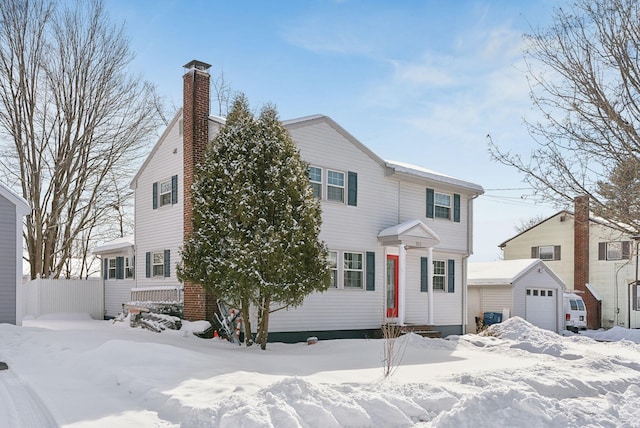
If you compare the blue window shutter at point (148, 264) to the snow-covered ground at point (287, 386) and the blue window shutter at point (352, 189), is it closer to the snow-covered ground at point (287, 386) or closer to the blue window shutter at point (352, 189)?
the snow-covered ground at point (287, 386)

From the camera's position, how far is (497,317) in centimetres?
2442

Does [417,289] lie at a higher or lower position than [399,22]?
lower

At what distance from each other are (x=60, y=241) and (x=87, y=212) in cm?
190

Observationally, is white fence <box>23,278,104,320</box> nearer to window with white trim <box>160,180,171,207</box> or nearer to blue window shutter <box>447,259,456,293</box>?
window with white trim <box>160,180,171,207</box>

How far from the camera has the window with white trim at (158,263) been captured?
18.6 metres

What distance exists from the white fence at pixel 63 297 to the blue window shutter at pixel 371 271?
11.6 metres

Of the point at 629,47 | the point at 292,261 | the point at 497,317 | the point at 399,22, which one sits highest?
the point at 399,22

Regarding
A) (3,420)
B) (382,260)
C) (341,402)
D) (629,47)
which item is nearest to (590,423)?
(341,402)

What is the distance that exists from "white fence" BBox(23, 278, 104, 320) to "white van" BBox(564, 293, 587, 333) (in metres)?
21.0

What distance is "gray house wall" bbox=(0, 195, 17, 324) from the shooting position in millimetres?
15219

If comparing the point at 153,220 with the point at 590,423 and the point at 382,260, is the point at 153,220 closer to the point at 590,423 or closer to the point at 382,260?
the point at 382,260

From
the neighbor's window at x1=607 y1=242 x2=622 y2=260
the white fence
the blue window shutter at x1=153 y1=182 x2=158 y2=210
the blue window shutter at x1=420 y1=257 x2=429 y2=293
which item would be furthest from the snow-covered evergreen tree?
the neighbor's window at x1=607 y1=242 x2=622 y2=260

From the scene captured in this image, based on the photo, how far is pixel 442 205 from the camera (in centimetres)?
2088

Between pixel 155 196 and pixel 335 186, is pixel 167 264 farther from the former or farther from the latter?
pixel 335 186
